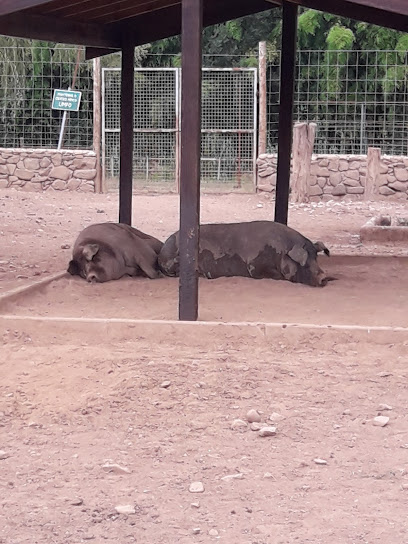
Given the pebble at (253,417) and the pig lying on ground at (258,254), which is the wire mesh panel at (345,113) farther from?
the pebble at (253,417)

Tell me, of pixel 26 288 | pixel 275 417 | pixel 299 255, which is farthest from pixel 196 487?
pixel 299 255

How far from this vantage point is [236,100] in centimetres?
1869

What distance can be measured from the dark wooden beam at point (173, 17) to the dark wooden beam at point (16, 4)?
111 inches

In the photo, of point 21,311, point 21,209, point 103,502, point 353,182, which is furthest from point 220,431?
point 353,182

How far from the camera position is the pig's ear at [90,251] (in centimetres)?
813

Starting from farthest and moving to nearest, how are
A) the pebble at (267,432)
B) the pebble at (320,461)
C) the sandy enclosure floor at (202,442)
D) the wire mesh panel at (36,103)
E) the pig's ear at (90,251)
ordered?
1. the wire mesh panel at (36,103)
2. the pig's ear at (90,251)
3. the pebble at (267,432)
4. the pebble at (320,461)
5. the sandy enclosure floor at (202,442)

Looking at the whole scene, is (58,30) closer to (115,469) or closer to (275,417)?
(275,417)

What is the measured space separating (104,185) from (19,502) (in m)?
14.9

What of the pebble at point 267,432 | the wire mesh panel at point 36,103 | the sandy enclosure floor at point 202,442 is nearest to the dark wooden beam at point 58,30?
the sandy enclosure floor at point 202,442

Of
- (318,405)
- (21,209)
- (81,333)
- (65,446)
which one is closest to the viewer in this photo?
(65,446)

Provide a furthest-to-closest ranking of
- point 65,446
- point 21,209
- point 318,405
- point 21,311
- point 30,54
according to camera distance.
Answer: point 30,54
point 21,209
point 21,311
point 318,405
point 65,446

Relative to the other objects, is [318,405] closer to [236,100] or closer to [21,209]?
[21,209]

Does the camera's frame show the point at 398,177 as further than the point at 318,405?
Yes

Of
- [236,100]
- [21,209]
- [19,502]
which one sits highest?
[236,100]
